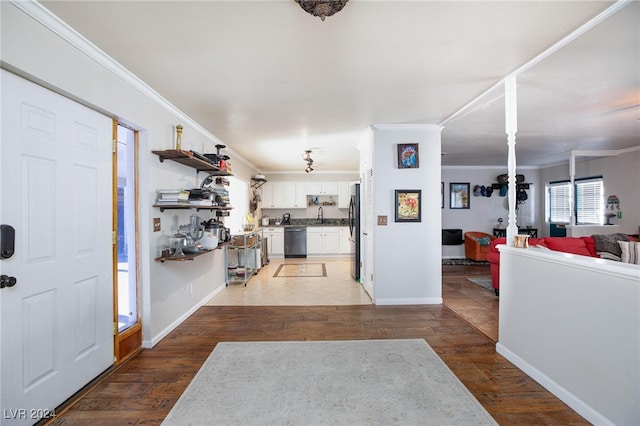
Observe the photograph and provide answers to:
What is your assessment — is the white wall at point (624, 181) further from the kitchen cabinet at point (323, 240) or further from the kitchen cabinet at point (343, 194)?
the kitchen cabinet at point (323, 240)

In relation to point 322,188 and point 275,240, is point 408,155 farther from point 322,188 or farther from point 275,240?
point 275,240

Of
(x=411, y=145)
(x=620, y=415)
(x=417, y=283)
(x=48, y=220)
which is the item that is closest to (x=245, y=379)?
(x=48, y=220)

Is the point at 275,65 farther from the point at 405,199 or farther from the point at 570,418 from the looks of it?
the point at 570,418

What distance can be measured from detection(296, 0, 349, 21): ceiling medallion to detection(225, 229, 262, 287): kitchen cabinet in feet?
12.6

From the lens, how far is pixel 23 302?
5.25ft

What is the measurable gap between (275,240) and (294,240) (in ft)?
1.75

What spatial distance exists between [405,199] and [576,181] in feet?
18.6

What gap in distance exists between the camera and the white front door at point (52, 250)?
60.6 inches

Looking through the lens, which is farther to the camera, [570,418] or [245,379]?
[245,379]

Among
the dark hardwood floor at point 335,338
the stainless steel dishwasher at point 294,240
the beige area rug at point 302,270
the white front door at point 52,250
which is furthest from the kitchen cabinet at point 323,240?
the white front door at point 52,250

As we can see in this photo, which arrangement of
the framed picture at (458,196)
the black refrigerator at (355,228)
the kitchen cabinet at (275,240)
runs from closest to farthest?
the black refrigerator at (355,228) < the framed picture at (458,196) < the kitchen cabinet at (275,240)

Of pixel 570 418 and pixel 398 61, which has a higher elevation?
pixel 398 61

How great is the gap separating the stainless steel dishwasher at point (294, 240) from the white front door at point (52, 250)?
539cm

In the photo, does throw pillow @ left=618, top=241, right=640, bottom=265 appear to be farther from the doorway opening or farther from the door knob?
the door knob
